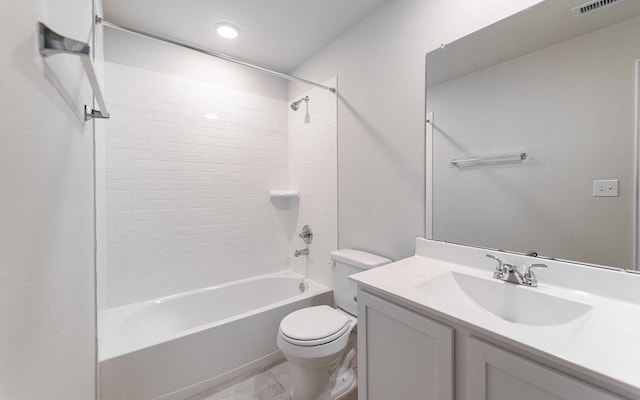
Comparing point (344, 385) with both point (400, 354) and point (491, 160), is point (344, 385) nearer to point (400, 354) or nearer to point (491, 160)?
point (400, 354)

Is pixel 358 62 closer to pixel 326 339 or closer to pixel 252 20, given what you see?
pixel 252 20

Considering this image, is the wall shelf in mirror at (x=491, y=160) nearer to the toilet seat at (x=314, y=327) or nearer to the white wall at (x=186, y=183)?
the toilet seat at (x=314, y=327)

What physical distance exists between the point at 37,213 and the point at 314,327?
129 centimetres

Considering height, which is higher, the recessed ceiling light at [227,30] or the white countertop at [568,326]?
the recessed ceiling light at [227,30]

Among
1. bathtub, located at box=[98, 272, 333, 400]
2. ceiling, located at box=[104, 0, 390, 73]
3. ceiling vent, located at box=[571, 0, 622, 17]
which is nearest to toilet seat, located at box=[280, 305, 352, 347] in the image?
bathtub, located at box=[98, 272, 333, 400]

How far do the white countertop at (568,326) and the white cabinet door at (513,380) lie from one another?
0.13 feet

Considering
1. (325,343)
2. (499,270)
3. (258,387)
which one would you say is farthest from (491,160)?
(258,387)

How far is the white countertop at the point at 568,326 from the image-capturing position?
1.85ft

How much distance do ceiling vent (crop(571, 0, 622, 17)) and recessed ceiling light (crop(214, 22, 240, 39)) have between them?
1.97m

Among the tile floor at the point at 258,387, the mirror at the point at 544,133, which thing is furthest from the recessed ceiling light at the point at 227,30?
the tile floor at the point at 258,387

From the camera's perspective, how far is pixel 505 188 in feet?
3.80

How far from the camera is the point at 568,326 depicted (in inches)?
32.4

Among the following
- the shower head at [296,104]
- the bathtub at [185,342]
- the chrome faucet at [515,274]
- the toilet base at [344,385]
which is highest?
the shower head at [296,104]

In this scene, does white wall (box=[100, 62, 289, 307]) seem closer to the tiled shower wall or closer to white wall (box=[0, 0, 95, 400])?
the tiled shower wall
